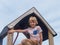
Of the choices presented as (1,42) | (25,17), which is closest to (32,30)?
(25,17)

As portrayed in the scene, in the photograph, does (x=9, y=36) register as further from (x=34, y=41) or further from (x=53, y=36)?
(x=34, y=41)

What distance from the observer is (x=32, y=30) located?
452 centimetres

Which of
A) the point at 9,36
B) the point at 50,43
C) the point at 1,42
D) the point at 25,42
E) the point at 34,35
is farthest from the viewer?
the point at 1,42

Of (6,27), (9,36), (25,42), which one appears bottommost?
(25,42)

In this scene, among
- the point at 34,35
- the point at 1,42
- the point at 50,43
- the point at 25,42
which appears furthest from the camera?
the point at 1,42

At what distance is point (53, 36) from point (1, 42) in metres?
2.14

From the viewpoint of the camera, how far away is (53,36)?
25.2 ft

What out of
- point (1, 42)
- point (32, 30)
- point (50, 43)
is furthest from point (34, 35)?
point (1, 42)

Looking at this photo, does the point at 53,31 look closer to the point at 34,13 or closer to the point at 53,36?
the point at 53,36

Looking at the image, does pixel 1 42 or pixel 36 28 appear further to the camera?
pixel 1 42

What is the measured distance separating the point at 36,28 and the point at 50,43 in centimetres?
295

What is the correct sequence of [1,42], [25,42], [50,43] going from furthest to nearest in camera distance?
[1,42], [50,43], [25,42]

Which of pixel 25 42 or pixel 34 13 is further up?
pixel 34 13

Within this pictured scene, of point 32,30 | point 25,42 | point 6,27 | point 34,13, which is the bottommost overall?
point 25,42
